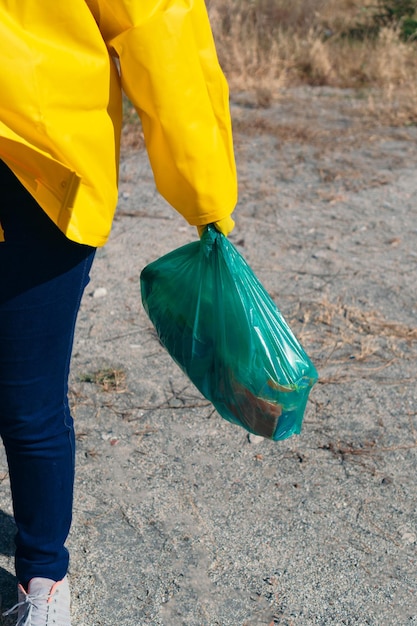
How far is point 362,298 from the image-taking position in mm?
3824

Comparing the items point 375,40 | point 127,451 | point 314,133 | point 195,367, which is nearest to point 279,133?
point 314,133

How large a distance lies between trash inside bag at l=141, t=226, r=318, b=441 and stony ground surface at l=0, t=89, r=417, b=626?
0.51 m

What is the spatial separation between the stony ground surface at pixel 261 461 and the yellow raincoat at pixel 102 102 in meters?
1.05

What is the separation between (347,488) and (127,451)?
735 mm

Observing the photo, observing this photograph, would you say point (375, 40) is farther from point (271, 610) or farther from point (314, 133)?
point (271, 610)

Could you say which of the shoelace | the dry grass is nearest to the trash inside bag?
the shoelace

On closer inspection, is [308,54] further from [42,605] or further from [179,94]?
[42,605]

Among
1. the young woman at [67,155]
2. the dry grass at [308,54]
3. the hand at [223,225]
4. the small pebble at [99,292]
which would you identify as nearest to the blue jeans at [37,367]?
the young woman at [67,155]

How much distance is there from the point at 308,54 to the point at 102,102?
6.21m

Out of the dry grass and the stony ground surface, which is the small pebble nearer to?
the stony ground surface

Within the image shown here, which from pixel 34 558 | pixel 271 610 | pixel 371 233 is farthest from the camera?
pixel 371 233

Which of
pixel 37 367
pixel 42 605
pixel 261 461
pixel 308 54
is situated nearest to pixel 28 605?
pixel 42 605

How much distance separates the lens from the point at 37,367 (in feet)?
5.87

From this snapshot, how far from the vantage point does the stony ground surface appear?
7.38ft
